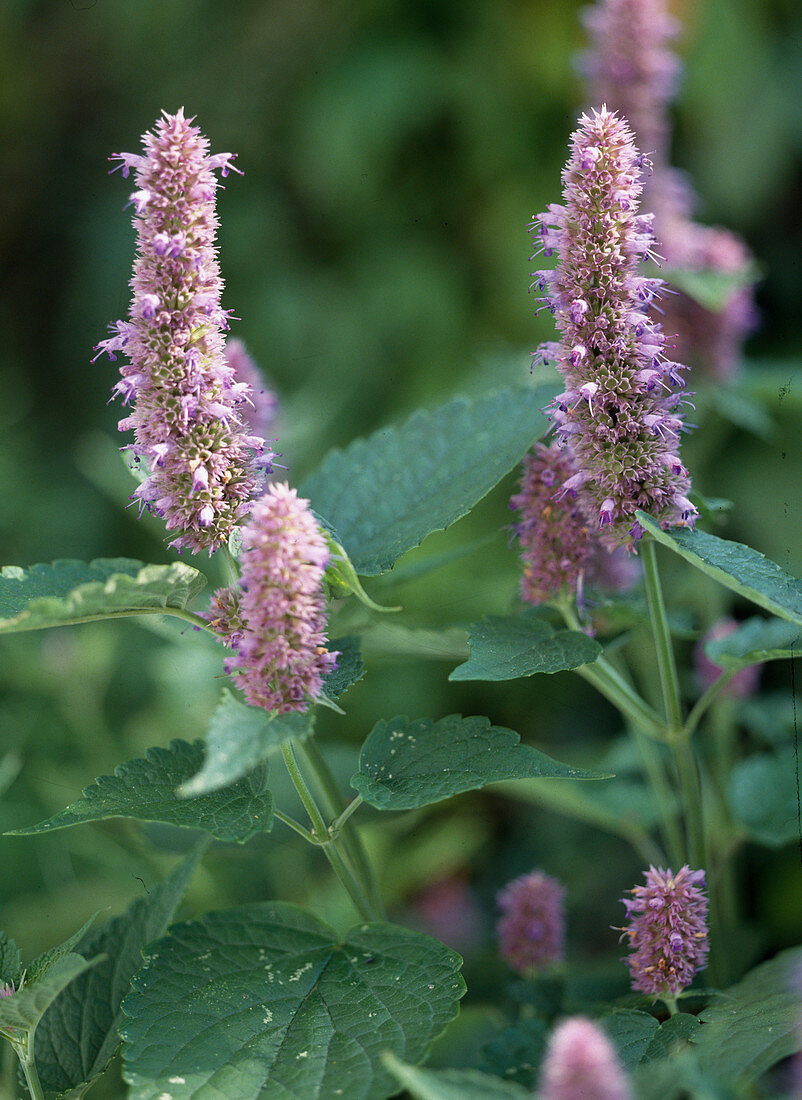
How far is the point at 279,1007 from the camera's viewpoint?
1.07 meters

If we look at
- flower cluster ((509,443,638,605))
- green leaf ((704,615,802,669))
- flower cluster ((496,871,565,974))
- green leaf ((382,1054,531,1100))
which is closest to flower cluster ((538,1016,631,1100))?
green leaf ((382,1054,531,1100))

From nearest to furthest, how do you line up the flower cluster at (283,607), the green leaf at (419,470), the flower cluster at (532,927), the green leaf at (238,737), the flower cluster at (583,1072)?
the flower cluster at (583,1072), the green leaf at (238,737), the flower cluster at (283,607), the green leaf at (419,470), the flower cluster at (532,927)

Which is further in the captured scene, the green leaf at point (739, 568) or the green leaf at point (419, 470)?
the green leaf at point (419, 470)

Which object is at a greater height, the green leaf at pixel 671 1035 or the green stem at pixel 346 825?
the green stem at pixel 346 825

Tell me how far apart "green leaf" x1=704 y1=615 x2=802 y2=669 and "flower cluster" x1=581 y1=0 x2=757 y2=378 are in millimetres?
817

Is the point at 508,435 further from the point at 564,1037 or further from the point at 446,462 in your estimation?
the point at 564,1037

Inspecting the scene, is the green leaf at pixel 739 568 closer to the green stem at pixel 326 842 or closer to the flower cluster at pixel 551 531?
the flower cluster at pixel 551 531

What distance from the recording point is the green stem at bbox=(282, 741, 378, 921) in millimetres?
1094

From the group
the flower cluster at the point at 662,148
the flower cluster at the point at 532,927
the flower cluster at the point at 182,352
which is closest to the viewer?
the flower cluster at the point at 182,352

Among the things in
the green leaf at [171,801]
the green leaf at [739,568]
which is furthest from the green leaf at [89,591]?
the green leaf at [739,568]

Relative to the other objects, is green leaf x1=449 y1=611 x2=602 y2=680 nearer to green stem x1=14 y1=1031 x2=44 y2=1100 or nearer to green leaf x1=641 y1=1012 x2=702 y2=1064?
green leaf x1=641 y1=1012 x2=702 y2=1064

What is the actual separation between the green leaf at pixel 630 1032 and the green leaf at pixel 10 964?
63 cm

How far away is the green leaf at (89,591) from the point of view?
0.93 m

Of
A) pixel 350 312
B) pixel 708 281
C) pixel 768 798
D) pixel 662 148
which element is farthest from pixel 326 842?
pixel 350 312
